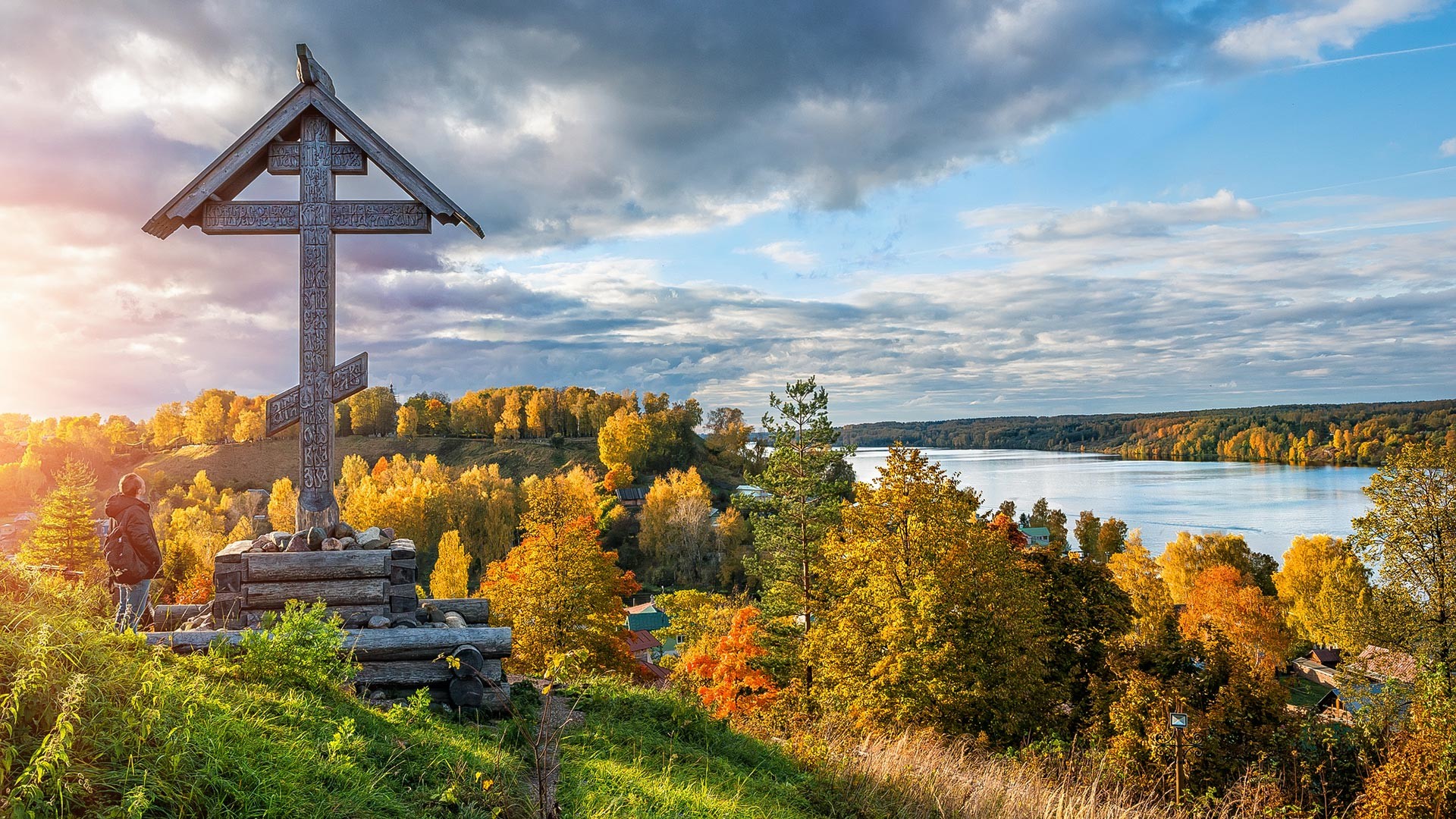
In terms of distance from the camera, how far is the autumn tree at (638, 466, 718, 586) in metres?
61.2

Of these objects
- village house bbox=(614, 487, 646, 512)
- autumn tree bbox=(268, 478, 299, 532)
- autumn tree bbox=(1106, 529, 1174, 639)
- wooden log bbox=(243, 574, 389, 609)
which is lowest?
autumn tree bbox=(1106, 529, 1174, 639)

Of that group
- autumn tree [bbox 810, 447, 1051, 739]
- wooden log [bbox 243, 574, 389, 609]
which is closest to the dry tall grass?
wooden log [bbox 243, 574, 389, 609]

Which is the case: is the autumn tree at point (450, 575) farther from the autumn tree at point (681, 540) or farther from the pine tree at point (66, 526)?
the autumn tree at point (681, 540)

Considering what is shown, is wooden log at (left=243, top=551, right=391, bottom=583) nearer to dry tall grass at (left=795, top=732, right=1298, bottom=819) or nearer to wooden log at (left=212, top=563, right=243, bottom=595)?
wooden log at (left=212, top=563, right=243, bottom=595)

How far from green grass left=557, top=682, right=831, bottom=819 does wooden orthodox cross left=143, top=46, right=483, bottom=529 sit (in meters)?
4.14

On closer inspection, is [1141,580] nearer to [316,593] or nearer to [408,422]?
[316,593]

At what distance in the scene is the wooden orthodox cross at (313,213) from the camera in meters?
8.75

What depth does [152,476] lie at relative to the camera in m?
76.4

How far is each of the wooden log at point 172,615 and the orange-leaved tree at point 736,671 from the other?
14.1 metres

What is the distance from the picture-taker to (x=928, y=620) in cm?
1739

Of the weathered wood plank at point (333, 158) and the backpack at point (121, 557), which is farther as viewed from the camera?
the weathered wood plank at point (333, 158)

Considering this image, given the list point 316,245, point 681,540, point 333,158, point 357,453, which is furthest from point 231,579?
point 357,453

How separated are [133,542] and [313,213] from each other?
13.3 feet

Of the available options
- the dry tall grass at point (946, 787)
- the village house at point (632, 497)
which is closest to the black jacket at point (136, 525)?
the dry tall grass at point (946, 787)
